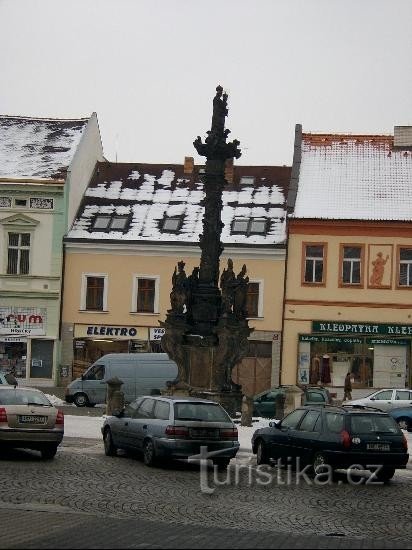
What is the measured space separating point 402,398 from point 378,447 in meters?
16.6

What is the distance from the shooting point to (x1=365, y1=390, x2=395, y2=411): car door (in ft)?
116

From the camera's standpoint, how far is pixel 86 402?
38656 mm

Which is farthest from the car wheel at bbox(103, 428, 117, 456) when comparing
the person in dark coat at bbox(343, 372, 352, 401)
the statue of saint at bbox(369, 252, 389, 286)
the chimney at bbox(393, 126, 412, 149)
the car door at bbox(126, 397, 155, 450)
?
the chimney at bbox(393, 126, 412, 149)

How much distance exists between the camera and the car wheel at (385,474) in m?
19.6

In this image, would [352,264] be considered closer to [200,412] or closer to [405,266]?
[405,266]

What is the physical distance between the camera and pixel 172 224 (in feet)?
157

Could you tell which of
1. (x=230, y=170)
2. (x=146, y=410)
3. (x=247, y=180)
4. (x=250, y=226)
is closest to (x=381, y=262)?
(x=250, y=226)

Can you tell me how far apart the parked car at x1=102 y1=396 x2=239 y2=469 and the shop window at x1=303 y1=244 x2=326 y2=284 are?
25.4 metres

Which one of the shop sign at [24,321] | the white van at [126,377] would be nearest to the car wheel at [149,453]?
the white van at [126,377]

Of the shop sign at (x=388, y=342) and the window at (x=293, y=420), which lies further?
the shop sign at (x=388, y=342)

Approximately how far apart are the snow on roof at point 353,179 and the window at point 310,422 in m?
26.4

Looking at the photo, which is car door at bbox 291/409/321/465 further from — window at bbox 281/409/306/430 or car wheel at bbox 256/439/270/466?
car wheel at bbox 256/439/270/466

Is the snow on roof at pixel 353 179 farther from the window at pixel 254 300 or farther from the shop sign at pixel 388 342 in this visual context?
the shop sign at pixel 388 342

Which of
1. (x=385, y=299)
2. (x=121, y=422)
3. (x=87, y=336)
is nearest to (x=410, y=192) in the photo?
(x=385, y=299)
